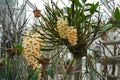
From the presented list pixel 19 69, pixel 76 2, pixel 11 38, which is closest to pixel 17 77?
pixel 19 69

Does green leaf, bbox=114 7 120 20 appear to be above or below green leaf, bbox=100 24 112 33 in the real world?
above

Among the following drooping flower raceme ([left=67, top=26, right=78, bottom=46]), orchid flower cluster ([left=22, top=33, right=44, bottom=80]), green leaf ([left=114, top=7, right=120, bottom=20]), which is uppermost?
green leaf ([left=114, top=7, right=120, bottom=20])

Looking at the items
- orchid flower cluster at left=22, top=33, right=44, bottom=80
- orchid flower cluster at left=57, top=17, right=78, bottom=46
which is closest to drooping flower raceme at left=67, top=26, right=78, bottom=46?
orchid flower cluster at left=57, top=17, right=78, bottom=46

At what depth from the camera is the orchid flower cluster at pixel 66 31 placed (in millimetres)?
1091

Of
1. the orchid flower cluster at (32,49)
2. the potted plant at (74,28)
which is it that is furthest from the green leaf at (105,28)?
the orchid flower cluster at (32,49)

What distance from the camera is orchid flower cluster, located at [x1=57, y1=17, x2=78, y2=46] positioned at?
1.09 meters

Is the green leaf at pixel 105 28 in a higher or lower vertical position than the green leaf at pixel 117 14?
lower

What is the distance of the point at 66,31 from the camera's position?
3.68 ft

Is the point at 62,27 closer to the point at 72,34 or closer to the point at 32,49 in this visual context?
the point at 72,34

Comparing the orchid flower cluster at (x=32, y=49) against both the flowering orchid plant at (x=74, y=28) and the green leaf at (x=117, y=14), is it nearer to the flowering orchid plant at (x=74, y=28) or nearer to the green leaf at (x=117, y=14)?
the flowering orchid plant at (x=74, y=28)

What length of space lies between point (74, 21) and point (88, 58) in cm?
19

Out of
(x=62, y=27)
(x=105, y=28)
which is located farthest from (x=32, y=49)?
(x=105, y=28)

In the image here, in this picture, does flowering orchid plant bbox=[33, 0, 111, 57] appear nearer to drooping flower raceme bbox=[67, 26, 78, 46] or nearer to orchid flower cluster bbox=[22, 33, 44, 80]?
drooping flower raceme bbox=[67, 26, 78, 46]

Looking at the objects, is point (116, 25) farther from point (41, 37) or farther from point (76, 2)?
point (41, 37)
